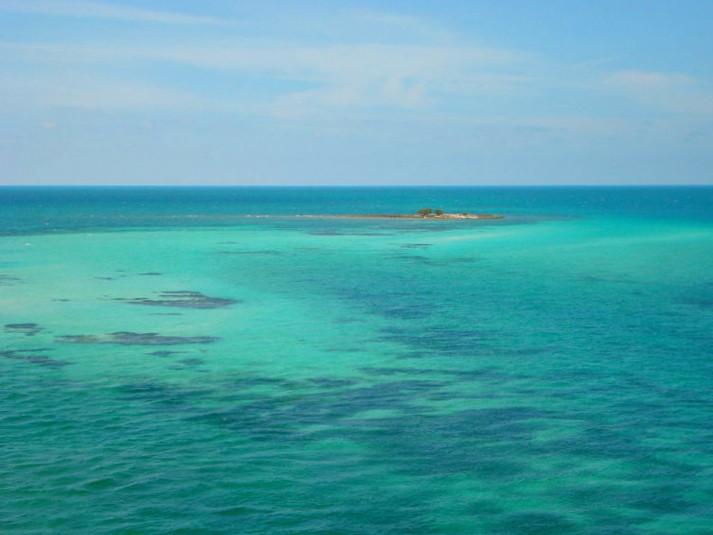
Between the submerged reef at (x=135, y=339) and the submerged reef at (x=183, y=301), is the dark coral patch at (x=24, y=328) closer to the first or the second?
the submerged reef at (x=135, y=339)

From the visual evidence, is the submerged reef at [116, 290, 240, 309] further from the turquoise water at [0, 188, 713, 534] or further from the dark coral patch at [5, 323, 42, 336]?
the dark coral patch at [5, 323, 42, 336]

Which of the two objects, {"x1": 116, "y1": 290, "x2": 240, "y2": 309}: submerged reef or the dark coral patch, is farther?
{"x1": 116, "y1": 290, "x2": 240, "y2": 309}: submerged reef

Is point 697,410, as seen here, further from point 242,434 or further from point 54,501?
point 54,501

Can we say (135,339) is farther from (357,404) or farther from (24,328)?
(357,404)

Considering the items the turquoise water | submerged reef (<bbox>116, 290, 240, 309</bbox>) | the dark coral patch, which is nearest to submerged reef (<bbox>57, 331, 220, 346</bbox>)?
the turquoise water

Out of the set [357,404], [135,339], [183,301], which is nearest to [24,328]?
[135,339]

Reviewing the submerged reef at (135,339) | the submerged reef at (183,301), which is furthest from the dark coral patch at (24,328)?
the submerged reef at (183,301)
